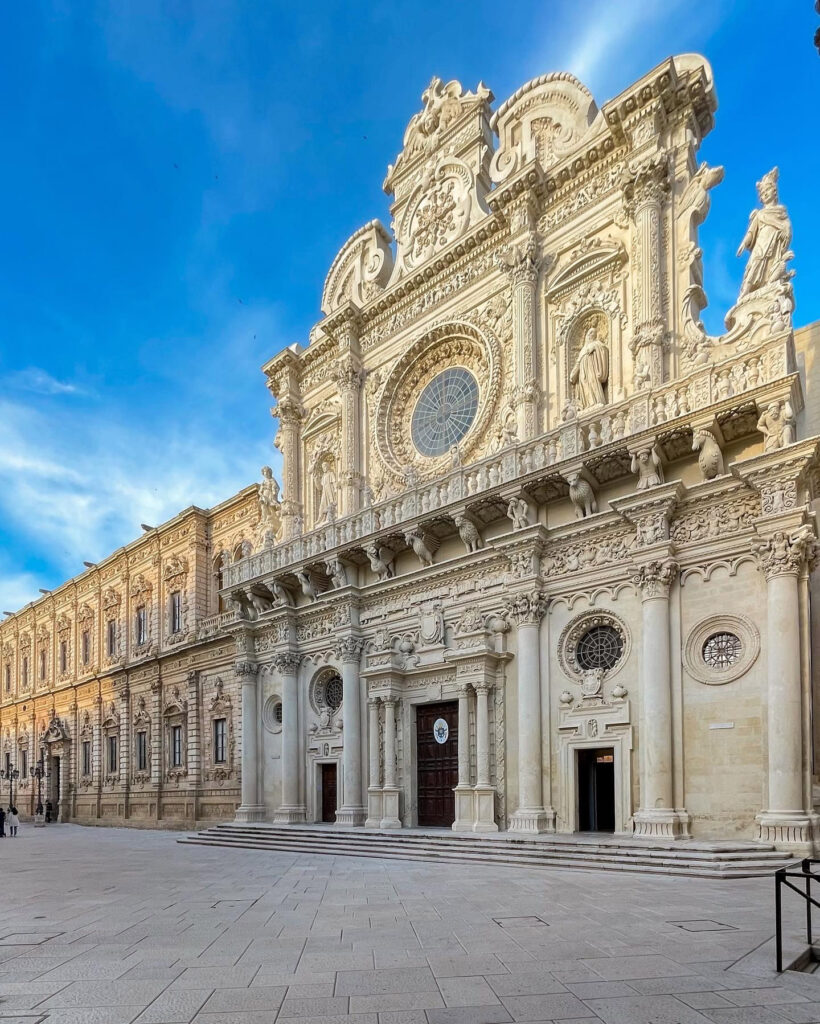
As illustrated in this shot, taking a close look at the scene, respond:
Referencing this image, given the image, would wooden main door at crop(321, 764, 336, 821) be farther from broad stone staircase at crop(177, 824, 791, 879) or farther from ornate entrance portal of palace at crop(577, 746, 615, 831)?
ornate entrance portal of palace at crop(577, 746, 615, 831)

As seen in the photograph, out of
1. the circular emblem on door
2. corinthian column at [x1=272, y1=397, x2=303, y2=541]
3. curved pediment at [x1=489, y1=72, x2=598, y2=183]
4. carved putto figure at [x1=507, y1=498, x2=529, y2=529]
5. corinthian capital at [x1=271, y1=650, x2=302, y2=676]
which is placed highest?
curved pediment at [x1=489, y1=72, x2=598, y2=183]

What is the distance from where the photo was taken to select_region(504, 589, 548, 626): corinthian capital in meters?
18.6

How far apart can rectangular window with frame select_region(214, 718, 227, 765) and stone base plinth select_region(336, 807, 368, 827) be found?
31.0ft

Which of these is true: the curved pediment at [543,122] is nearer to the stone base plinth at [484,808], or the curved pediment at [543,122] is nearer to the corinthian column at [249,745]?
the stone base plinth at [484,808]

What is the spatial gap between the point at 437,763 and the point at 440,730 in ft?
2.98

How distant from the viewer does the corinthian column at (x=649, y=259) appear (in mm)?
18406

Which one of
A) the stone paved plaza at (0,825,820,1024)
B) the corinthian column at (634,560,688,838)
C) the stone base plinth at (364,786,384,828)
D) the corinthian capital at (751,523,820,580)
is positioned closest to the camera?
the stone paved plaza at (0,825,820,1024)

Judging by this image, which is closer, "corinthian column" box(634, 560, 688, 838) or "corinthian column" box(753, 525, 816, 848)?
"corinthian column" box(753, 525, 816, 848)

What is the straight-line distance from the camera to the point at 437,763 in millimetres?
21047

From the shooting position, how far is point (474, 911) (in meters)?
10.5

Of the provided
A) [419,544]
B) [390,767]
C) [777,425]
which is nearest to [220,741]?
[390,767]

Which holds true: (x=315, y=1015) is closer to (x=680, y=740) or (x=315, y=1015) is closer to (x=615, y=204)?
(x=680, y=740)

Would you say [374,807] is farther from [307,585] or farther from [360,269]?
[360,269]

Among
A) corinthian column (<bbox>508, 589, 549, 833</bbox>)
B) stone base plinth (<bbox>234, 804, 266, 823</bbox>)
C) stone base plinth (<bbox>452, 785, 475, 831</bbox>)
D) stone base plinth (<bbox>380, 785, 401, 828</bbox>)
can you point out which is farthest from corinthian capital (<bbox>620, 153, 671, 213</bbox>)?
stone base plinth (<bbox>234, 804, 266, 823</bbox>)
